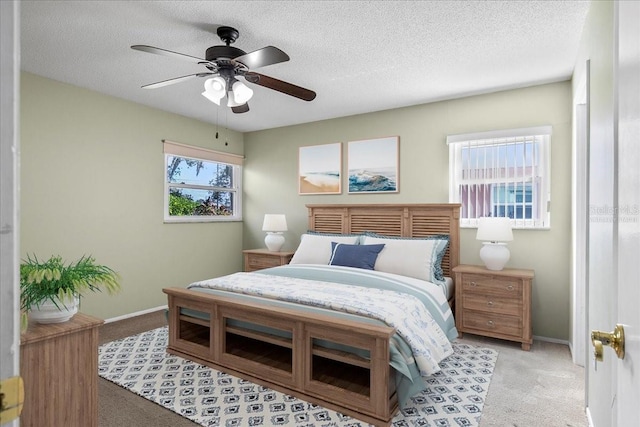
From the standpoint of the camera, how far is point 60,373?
4.97 feet

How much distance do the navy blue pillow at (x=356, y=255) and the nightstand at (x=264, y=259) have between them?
1.05 metres

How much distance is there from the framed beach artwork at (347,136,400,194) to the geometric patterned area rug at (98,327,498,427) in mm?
2143

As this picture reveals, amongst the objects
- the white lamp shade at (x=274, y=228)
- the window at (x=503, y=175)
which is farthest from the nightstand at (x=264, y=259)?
the window at (x=503, y=175)

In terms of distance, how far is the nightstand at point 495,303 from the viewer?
3195mm

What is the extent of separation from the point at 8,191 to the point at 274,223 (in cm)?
434

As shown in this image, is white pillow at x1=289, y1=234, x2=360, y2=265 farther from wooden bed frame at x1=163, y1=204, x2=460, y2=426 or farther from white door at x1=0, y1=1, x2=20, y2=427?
white door at x1=0, y1=1, x2=20, y2=427

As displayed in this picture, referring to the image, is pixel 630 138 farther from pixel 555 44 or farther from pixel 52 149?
pixel 52 149

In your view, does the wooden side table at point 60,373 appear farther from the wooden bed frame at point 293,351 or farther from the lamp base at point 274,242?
the lamp base at point 274,242

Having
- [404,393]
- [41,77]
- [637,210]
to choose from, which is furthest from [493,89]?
[41,77]

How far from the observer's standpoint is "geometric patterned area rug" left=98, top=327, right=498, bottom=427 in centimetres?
210

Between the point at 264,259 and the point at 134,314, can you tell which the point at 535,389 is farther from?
the point at 134,314

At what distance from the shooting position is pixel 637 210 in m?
0.70

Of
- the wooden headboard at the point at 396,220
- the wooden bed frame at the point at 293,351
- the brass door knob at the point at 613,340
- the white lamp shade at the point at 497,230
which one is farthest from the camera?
the wooden headboard at the point at 396,220

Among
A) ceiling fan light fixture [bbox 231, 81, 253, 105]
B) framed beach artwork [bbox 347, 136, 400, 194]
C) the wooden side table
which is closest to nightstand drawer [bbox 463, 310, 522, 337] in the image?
framed beach artwork [bbox 347, 136, 400, 194]
